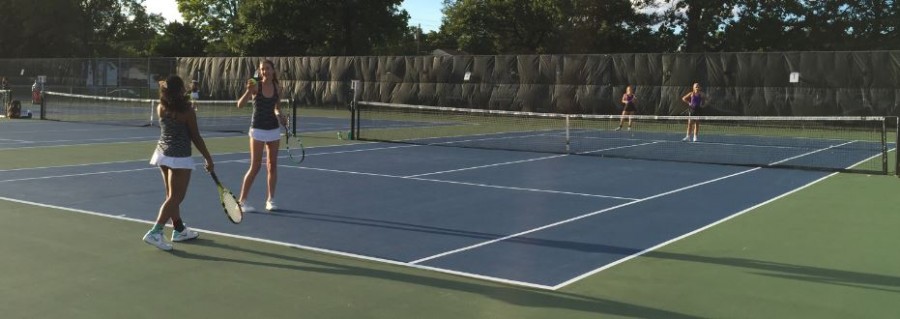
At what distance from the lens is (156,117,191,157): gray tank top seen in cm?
626

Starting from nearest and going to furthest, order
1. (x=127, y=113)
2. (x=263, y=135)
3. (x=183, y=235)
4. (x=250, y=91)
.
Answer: (x=183, y=235) < (x=250, y=91) < (x=263, y=135) < (x=127, y=113)

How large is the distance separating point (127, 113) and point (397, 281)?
26.1m

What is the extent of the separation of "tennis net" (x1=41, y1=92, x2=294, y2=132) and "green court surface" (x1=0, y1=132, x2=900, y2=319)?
13.2m

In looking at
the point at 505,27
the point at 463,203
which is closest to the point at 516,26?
the point at 505,27

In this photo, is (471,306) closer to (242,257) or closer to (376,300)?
(376,300)

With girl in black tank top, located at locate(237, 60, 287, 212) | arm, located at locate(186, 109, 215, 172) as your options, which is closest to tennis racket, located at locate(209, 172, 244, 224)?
arm, located at locate(186, 109, 215, 172)

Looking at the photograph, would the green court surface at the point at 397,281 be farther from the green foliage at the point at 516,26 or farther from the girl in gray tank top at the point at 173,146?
the green foliage at the point at 516,26

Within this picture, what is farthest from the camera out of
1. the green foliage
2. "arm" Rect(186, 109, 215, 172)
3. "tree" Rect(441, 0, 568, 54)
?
"tree" Rect(441, 0, 568, 54)

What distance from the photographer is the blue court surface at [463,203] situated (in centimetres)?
644

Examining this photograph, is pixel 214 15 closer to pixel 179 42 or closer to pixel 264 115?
pixel 179 42

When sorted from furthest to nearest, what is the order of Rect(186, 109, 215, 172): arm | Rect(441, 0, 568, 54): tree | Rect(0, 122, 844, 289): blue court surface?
Rect(441, 0, 568, 54): tree → Rect(0, 122, 844, 289): blue court surface → Rect(186, 109, 215, 172): arm

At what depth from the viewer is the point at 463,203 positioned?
357 inches

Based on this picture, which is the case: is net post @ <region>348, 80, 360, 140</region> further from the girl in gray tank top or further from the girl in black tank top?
the girl in gray tank top

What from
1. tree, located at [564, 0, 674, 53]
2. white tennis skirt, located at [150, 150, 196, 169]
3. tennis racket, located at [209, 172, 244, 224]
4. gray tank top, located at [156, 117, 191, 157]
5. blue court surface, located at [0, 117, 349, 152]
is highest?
tree, located at [564, 0, 674, 53]
